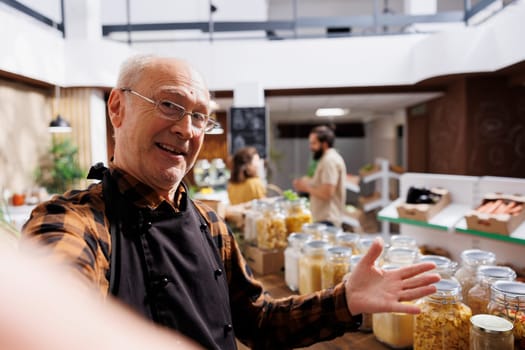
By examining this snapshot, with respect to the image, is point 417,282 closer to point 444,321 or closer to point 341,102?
point 444,321

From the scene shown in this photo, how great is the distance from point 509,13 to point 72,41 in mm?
6045

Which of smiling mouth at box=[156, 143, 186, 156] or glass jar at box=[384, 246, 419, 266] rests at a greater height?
smiling mouth at box=[156, 143, 186, 156]

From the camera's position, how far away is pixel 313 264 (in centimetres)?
156

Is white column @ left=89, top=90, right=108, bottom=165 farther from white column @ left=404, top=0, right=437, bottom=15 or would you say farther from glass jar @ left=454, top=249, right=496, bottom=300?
glass jar @ left=454, top=249, right=496, bottom=300

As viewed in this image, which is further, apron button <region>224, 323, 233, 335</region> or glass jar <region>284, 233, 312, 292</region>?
glass jar <region>284, 233, 312, 292</region>

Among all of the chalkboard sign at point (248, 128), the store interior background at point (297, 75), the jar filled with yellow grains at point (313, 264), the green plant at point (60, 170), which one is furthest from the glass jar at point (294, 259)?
the green plant at point (60, 170)

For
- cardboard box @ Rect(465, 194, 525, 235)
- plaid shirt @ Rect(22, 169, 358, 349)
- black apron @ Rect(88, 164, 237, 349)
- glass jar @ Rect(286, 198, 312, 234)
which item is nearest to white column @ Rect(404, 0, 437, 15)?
A: cardboard box @ Rect(465, 194, 525, 235)

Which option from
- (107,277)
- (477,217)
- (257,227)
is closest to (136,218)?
(107,277)

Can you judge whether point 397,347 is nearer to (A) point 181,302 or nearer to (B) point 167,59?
(A) point 181,302

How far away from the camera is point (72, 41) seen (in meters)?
6.18

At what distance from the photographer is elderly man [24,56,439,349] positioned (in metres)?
0.82

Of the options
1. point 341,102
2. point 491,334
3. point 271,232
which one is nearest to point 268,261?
point 271,232

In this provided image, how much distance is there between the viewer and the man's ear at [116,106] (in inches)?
38.0

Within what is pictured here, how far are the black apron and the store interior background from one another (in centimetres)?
485
